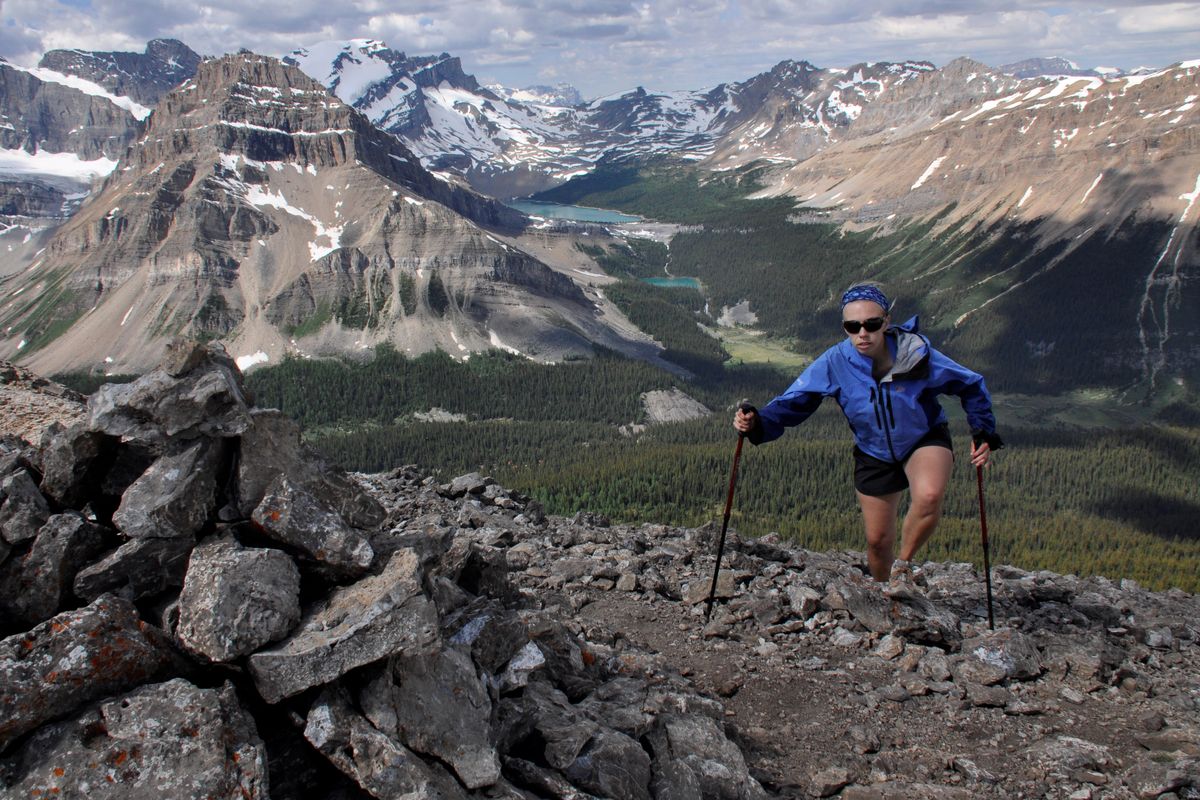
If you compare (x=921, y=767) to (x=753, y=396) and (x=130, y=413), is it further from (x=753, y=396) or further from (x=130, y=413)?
(x=753, y=396)

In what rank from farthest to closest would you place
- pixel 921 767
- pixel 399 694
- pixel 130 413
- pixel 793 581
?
pixel 793 581 < pixel 921 767 < pixel 130 413 < pixel 399 694

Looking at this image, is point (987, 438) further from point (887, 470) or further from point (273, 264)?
point (273, 264)

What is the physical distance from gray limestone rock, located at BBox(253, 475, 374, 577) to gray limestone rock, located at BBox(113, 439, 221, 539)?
2.61ft

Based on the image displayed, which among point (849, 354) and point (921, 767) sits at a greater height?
point (849, 354)

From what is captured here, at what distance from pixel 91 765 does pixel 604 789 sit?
5.12 meters

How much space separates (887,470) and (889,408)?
117cm

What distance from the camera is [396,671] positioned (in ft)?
30.5

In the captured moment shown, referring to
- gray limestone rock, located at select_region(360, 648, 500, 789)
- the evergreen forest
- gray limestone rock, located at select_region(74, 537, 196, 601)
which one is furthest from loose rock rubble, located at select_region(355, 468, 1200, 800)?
the evergreen forest

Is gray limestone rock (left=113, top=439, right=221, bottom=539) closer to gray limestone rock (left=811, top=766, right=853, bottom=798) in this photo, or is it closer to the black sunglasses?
gray limestone rock (left=811, top=766, right=853, bottom=798)

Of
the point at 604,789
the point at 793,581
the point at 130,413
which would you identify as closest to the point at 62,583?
the point at 130,413

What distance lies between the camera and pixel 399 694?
9.15 m

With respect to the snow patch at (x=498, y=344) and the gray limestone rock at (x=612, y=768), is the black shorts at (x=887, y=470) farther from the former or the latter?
the snow patch at (x=498, y=344)

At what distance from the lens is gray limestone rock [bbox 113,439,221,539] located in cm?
981

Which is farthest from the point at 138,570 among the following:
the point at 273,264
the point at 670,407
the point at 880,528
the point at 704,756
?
the point at 273,264
